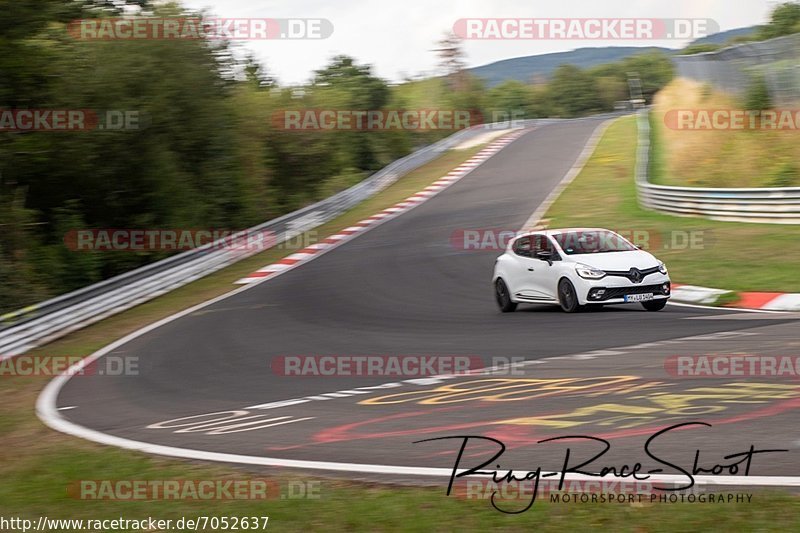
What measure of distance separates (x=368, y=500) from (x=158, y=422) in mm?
4017

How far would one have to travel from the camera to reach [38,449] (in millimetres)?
9344

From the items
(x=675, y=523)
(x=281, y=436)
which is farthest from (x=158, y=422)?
(x=675, y=523)

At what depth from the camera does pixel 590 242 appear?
16.2 meters

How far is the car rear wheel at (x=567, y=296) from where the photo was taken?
15273 millimetres

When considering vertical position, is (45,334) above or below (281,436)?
below

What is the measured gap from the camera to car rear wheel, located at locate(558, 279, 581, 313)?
15273 millimetres

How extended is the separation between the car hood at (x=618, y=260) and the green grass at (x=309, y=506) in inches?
323

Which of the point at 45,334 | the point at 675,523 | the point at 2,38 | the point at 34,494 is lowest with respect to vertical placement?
the point at 45,334

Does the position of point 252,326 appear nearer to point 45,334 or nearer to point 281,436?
point 45,334

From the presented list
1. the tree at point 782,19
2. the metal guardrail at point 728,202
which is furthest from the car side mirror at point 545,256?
the tree at point 782,19
